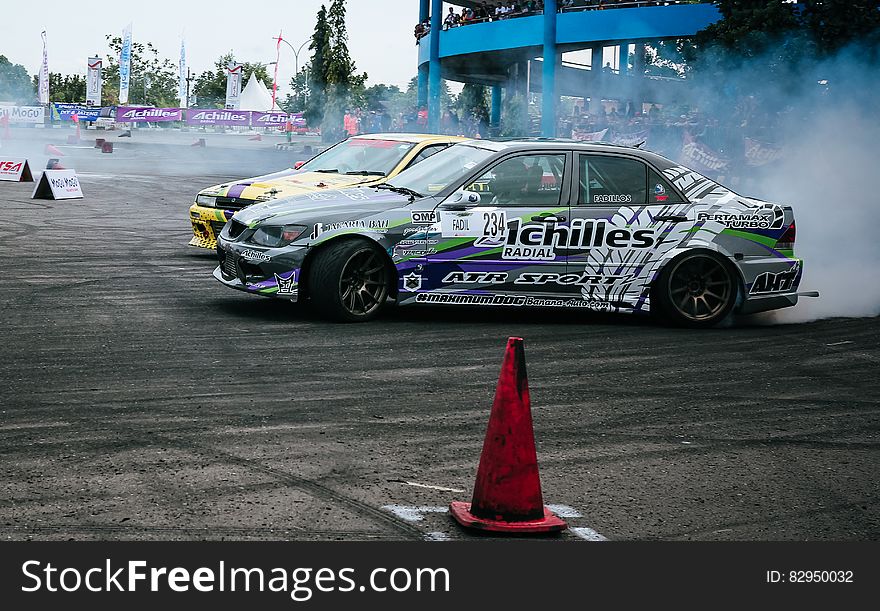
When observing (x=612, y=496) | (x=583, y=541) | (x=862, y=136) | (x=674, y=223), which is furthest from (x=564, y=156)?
(x=862, y=136)

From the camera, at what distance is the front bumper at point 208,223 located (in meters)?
12.4

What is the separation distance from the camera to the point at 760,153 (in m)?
20.0

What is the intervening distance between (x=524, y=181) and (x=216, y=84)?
4791 inches

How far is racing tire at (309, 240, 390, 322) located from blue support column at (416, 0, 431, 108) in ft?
141

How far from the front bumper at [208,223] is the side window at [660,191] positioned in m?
Result: 4.81

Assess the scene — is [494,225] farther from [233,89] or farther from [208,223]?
[233,89]

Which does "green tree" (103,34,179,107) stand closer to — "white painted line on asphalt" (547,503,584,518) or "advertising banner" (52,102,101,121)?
"advertising banner" (52,102,101,121)

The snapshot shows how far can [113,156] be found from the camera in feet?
136

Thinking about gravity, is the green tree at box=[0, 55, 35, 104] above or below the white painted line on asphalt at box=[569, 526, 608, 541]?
above

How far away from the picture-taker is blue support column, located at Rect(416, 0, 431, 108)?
51719mm

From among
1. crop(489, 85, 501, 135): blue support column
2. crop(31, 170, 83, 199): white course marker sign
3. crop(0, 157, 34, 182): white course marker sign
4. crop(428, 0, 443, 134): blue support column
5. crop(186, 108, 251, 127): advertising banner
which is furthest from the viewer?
crop(186, 108, 251, 127): advertising banner

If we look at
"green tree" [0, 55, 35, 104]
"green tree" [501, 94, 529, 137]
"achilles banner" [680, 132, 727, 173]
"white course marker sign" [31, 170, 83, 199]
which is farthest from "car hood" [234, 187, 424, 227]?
"green tree" [0, 55, 35, 104]

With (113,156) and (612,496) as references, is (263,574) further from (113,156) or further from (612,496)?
(113,156)

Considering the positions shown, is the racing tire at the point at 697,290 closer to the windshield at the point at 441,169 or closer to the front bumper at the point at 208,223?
the windshield at the point at 441,169
